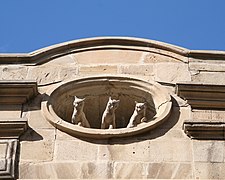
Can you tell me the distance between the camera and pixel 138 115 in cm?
1257

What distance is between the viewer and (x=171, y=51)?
A: 1371 cm

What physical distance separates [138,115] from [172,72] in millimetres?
1140

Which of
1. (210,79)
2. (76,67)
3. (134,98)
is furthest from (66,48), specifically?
(210,79)

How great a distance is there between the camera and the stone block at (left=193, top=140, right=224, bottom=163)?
11.8m

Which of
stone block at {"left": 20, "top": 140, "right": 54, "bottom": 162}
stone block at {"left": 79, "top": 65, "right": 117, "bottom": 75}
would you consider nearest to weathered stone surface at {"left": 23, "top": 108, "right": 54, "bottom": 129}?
stone block at {"left": 20, "top": 140, "right": 54, "bottom": 162}

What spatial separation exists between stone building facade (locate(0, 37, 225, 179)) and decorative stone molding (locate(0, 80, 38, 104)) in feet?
0.05

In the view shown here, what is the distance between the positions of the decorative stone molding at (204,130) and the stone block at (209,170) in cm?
55

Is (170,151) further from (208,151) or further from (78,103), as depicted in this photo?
(78,103)

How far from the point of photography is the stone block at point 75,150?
11.8 m

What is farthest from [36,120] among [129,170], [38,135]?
[129,170]

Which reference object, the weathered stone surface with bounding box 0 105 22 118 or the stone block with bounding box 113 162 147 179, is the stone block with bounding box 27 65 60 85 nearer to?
the weathered stone surface with bounding box 0 105 22 118

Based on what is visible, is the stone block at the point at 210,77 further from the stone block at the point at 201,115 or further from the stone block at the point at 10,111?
the stone block at the point at 10,111

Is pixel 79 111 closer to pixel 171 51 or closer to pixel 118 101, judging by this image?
pixel 118 101

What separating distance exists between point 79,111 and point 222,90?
6.90 feet
